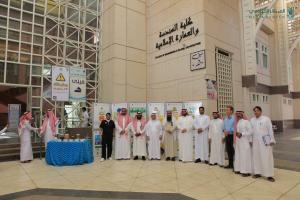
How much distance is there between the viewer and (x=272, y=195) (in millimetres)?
3832

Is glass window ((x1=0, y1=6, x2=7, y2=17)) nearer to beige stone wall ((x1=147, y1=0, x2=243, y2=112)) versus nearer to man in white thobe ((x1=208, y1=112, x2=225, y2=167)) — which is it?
beige stone wall ((x1=147, y1=0, x2=243, y2=112))

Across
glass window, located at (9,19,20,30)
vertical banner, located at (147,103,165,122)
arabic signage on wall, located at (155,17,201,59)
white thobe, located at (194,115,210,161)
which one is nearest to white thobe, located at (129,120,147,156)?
vertical banner, located at (147,103,165,122)

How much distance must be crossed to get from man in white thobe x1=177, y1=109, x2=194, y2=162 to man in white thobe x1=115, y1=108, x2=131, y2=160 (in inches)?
62.6

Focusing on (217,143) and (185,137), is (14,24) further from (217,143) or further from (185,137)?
(217,143)

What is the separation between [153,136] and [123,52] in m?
4.68

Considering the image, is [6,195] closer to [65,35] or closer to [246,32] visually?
[65,35]

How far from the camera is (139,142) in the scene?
7.36 m

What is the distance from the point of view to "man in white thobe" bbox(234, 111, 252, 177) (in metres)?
5.10

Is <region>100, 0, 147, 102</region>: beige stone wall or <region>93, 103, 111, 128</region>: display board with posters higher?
<region>100, 0, 147, 102</region>: beige stone wall

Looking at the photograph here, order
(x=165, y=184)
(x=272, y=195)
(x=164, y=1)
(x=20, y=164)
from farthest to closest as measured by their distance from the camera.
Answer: (x=164, y=1)
(x=20, y=164)
(x=165, y=184)
(x=272, y=195)

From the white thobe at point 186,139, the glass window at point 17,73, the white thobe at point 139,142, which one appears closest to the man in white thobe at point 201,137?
the white thobe at point 186,139

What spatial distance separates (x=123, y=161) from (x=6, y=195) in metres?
3.40

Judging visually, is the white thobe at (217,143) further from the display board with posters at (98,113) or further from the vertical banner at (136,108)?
the display board with posters at (98,113)

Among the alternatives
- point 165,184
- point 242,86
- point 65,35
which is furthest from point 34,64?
point 242,86
